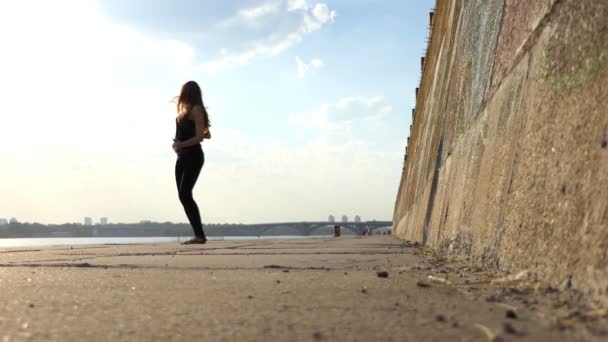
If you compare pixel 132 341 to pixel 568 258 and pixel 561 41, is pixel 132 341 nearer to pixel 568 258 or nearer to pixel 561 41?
pixel 568 258

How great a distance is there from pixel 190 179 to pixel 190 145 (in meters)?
0.38

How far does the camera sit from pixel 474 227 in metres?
2.50

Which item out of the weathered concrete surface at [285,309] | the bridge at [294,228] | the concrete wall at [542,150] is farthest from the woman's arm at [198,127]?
the bridge at [294,228]

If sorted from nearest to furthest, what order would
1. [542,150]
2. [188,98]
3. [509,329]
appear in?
[509,329]
[542,150]
[188,98]

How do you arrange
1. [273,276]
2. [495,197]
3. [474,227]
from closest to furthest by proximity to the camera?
[495,197], [273,276], [474,227]

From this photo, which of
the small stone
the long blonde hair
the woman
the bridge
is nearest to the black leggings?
the woman

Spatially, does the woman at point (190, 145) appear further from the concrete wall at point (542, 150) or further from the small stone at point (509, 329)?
the small stone at point (509, 329)

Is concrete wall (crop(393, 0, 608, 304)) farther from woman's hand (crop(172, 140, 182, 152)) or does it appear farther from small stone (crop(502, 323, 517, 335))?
woman's hand (crop(172, 140, 182, 152))

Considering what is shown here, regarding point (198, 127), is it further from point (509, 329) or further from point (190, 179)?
point (509, 329)

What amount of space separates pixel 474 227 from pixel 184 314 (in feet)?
4.96

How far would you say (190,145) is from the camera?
6.24 meters

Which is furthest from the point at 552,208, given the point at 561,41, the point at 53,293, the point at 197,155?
the point at 197,155

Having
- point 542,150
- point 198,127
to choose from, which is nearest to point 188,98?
point 198,127

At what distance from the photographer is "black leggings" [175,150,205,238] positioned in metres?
6.30
